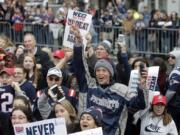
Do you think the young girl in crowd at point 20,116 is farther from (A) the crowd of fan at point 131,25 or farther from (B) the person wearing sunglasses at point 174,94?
(A) the crowd of fan at point 131,25

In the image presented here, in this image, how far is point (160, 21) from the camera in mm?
18281

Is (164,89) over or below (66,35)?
below

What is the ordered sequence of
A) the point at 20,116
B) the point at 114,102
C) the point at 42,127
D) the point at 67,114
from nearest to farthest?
1. the point at 42,127
2. the point at 20,116
3. the point at 67,114
4. the point at 114,102

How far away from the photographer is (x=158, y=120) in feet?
26.2

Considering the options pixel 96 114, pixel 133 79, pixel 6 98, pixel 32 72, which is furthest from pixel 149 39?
pixel 96 114

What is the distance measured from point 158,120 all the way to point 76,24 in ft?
9.61

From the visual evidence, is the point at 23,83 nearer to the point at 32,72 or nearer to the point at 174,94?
the point at 32,72

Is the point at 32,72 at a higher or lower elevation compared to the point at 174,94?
higher

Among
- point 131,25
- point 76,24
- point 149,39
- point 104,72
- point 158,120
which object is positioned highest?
point 76,24

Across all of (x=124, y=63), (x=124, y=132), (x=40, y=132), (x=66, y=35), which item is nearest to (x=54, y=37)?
(x=66, y=35)

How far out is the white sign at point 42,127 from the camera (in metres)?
6.49

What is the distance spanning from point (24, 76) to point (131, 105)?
6.67ft

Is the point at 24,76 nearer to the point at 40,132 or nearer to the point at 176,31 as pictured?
the point at 40,132

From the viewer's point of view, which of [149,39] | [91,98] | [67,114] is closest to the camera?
[67,114]
